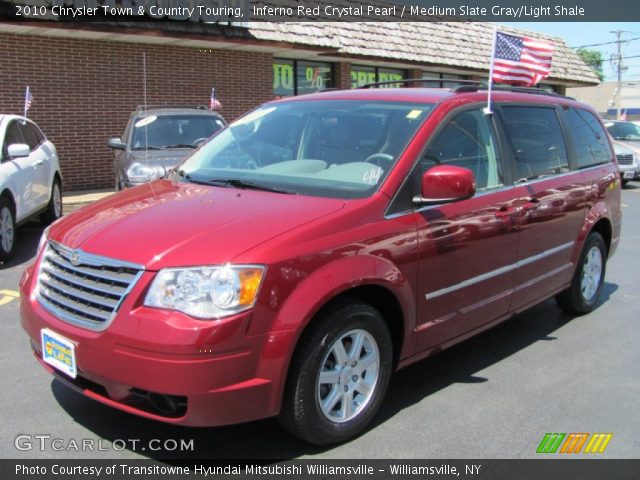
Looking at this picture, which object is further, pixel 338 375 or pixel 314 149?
pixel 314 149

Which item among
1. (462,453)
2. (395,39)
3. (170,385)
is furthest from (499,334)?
(395,39)

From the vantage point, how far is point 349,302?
129 inches

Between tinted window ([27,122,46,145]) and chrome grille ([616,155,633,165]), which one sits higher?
tinted window ([27,122,46,145])

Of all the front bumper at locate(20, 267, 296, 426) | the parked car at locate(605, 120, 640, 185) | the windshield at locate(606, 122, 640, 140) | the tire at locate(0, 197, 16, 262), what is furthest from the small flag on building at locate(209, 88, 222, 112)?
the windshield at locate(606, 122, 640, 140)

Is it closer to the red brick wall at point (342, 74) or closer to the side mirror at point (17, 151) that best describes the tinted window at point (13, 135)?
the side mirror at point (17, 151)

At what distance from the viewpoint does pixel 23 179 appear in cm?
790

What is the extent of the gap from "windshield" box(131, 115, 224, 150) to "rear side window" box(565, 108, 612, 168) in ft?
18.7

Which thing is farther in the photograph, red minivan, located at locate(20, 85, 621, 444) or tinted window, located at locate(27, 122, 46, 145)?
tinted window, located at locate(27, 122, 46, 145)

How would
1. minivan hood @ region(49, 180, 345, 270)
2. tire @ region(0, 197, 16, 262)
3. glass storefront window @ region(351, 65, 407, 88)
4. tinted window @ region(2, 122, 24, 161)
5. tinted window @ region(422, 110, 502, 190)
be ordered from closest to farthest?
minivan hood @ region(49, 180, 345, 270), tinted window @ region(422, 110, 502, 190), tire @ region(0, 197, 16, 262), tinted window @ region(2, 122, 24, 161), glass storefront window @ region(351, 65, 407, 88)

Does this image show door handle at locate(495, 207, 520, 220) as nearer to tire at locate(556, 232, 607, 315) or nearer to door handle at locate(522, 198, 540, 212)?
door handle at locate(522, 198, 540, 212)

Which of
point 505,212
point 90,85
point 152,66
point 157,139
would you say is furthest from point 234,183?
point 152,66

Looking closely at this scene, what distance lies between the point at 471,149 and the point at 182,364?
241 cm

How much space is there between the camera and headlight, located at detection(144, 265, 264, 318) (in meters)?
2.82

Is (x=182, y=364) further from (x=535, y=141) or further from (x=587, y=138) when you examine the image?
(x=587, y=138)
